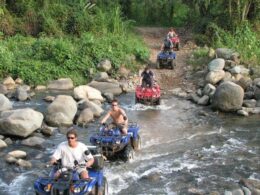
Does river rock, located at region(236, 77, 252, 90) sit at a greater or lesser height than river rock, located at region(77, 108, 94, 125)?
greater

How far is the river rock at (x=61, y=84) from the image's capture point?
2394cm

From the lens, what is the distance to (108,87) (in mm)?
23500

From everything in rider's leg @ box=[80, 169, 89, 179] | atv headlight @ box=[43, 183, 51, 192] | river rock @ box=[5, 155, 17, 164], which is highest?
rider's leg @ box=[80, 169, 89, 179]

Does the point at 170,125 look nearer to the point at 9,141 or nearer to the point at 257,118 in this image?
the point at 257,118

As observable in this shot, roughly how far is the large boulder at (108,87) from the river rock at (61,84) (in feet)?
3.45

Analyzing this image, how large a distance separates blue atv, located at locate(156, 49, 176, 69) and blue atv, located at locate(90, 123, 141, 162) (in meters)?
11.8

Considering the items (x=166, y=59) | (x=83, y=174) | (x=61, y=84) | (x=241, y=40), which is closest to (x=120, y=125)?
(x=83, y=174)

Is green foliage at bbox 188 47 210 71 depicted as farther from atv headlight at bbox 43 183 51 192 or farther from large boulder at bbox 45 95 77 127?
atv headlight at bbox 43 183 51 192

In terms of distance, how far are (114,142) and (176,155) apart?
8.41ft

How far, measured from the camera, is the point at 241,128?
61.2 feet

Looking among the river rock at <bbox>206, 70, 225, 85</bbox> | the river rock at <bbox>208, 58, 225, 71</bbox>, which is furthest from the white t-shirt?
the river rock at <bbox>208, 58, 225, 71</bbox>

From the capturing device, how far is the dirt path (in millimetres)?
25194

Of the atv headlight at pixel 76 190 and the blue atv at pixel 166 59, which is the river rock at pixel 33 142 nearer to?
the atv headlight at pixel 76 190

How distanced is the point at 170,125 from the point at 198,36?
13.9m
